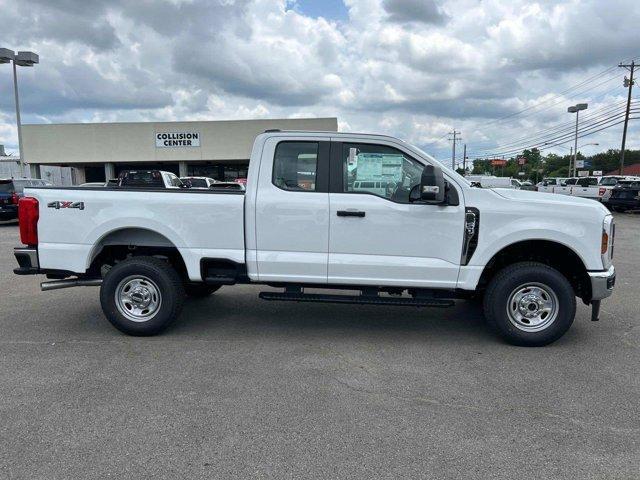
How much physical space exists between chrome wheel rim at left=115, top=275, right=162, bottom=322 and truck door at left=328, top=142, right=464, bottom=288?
6.18ft

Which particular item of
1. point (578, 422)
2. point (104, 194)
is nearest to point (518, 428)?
point (578, 422)

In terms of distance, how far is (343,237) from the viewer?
4926mm

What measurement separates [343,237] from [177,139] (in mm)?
36358

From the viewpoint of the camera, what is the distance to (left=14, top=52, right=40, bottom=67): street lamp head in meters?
26.2

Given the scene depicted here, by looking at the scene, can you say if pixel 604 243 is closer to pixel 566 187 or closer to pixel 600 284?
pixel 600 284

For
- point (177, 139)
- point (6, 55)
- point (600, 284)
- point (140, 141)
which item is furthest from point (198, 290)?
point (140, 141)

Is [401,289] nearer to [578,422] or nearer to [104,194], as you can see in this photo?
[578,422]

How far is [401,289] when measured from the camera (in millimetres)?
5125

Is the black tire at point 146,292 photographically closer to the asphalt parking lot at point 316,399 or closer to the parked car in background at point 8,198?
the asphalt parking lot at point 316,399

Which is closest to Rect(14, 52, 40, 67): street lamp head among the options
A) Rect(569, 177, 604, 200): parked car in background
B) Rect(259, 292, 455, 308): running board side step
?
Rect(259, 292, 455, 308): running board side step

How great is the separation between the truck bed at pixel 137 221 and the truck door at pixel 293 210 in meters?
0.26

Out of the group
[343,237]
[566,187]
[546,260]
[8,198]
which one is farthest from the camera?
[566,187]

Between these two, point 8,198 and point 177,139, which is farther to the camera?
point 177,139

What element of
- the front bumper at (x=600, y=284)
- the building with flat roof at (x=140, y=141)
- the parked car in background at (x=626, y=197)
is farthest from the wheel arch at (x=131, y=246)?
the building with flat roof at (x=140, y=141)
